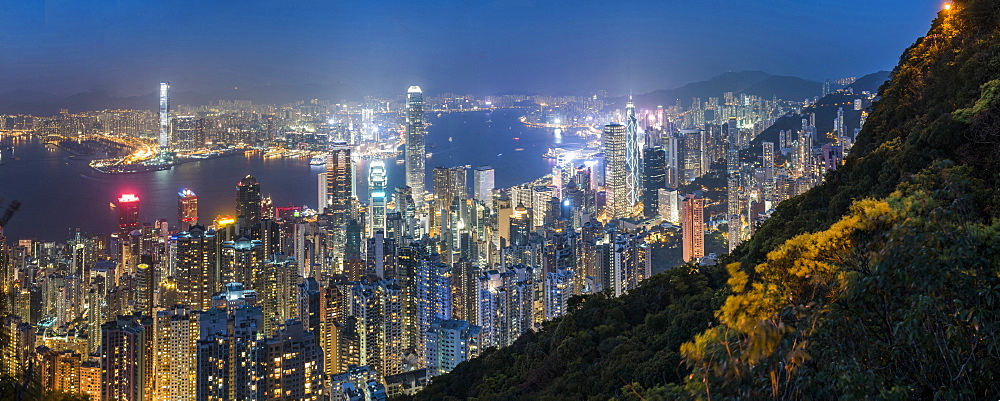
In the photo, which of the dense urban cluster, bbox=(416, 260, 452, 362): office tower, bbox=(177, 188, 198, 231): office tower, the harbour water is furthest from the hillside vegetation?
bbox=(177, 188, 198, 231): office tower

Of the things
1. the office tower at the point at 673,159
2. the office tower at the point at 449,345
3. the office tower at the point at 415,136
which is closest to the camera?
the office tower at the point at 449,345

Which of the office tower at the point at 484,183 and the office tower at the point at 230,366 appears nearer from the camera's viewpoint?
the office tower at the point at 230,366

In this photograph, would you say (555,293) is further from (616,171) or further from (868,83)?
(868,83)

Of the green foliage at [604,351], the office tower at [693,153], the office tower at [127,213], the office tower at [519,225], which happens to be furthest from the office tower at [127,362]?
the office tower at [693,153]

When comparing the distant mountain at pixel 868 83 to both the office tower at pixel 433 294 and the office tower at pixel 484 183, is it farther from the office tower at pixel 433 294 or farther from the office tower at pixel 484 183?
the office tower at pixel 433 294

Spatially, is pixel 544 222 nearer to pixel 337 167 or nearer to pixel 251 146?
pixel 337 167

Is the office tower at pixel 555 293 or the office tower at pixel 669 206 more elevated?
the office tower at pixel 669 206

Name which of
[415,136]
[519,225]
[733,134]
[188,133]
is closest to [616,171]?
[733,134]
